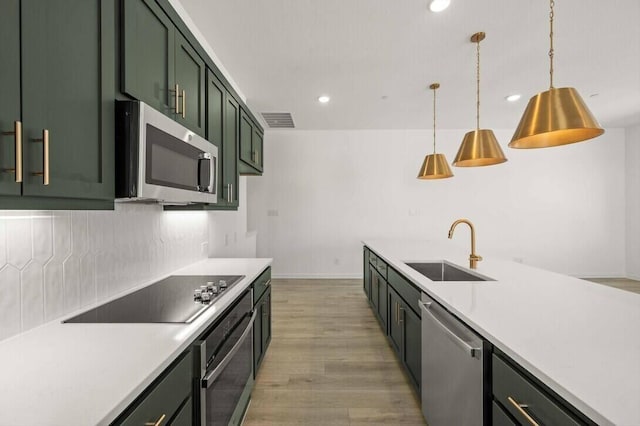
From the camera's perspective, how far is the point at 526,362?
2.92ft

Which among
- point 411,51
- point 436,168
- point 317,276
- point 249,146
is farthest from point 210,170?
point 317,276

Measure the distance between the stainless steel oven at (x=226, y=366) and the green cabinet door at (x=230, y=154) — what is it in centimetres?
82

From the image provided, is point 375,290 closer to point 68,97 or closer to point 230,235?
point 230,235

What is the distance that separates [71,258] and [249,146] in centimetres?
201

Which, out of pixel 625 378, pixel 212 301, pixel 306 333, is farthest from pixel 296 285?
pixel 625 378

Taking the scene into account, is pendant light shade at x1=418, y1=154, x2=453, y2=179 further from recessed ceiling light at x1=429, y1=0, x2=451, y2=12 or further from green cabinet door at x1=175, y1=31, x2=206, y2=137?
green cabinet door at x1=175, y1=31, x2=206, y2=137

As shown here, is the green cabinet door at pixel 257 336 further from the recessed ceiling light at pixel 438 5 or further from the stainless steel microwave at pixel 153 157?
the recessed ceiling light at pixel 438 5

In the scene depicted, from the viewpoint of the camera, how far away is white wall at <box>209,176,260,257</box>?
3.04 meters

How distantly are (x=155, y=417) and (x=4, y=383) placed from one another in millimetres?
383

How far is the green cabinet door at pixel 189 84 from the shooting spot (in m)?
1.60

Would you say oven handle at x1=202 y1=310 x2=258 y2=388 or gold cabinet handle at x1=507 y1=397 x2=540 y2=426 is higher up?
gold cabinet handle at x1=507 y1=397 x2=540 y2=426

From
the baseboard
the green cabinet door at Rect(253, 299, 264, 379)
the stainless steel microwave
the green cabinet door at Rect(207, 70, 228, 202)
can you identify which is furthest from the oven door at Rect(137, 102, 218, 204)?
the baseboard

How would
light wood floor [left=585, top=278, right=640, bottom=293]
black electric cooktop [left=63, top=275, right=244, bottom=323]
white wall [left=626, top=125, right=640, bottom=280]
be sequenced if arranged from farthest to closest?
1. white wall [left=626, top=125, right=640, bottom=280]
2. light wood floor [left=585, top=278, right=640, bottom=293]
3. black electric cooktop [left=63, top=275, right=244, bottom=323]

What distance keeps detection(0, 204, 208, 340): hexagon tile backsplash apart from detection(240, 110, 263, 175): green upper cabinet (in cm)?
102
